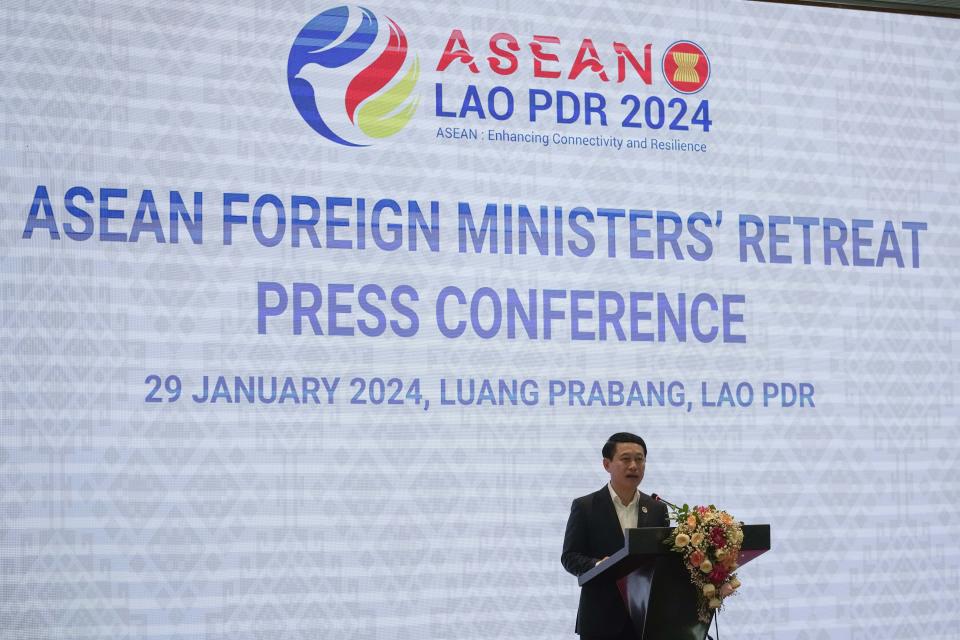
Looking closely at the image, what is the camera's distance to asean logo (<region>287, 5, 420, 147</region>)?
487 cm

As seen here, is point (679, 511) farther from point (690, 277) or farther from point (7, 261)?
point (7, 261)

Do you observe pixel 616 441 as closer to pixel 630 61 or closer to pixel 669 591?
pixel 669 591

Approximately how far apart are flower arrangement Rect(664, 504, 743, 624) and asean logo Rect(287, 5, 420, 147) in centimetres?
210

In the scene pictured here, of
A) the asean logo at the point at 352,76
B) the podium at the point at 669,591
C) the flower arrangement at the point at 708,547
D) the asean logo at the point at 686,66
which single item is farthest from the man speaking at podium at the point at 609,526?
the asean logo at the point at 686,66

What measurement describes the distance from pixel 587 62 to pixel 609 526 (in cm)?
200

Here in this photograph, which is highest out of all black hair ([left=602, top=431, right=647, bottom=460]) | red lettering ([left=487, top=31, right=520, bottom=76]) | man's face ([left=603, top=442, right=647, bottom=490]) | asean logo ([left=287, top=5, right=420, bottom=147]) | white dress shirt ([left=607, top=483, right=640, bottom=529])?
red lettering ([left=487, top=31, right=520, bottom=76])

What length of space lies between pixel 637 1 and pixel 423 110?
1078 millimetres

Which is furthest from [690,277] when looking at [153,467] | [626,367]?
[153,467]

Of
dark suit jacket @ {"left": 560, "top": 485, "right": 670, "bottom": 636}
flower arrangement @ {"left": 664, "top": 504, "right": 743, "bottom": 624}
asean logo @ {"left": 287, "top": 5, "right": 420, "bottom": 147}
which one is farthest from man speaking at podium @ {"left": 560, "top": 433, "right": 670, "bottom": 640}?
asean logo @ {"left": 287, "top": 5, "right": 420, "bottom": 147}

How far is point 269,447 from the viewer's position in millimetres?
4668

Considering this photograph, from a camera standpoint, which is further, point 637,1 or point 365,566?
point 637,1

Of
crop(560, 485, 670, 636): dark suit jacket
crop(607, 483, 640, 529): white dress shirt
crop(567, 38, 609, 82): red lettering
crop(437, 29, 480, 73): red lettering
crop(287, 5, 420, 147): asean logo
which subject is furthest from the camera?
crop(567, 38, 609, 82): red lettering

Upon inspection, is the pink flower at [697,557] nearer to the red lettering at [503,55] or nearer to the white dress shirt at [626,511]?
the white dress shirt at [626,511]

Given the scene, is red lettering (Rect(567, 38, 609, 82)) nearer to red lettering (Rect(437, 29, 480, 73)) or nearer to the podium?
red lettering (Rect(437, 29, 480, 73))
